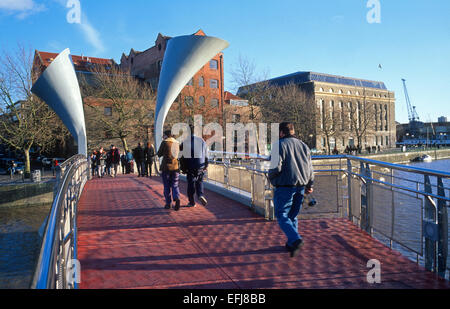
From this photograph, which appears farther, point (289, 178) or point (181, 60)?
point (181, 60)

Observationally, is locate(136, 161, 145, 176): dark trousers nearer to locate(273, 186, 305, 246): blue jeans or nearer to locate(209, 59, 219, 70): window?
locate(273, 186, 305, 246): blue jeans

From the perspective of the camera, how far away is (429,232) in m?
4.10

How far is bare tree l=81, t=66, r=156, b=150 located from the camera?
33700 mm

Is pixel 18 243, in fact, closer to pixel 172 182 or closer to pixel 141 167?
pixel 141 167

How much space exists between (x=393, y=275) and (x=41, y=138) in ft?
105

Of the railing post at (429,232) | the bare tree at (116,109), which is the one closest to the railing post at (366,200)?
the railing post at (429,232)

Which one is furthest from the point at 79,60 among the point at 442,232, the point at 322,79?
the point at 442,232

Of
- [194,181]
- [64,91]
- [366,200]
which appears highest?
[64,91]

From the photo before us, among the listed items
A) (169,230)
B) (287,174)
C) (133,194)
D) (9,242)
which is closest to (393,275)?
(287,174)

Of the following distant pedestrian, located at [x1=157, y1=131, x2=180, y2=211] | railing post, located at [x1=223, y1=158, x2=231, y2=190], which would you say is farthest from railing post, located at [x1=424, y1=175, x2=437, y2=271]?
railing post, located at [x1=223, y1=158, x2=231, y2=190]

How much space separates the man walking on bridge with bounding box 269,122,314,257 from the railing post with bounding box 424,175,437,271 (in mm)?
1372

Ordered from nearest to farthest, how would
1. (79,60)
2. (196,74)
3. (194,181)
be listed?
(194,181) → (196,74) → (79,60)

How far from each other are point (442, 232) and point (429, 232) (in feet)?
0.56

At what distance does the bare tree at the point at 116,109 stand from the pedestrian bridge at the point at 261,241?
27846mm
